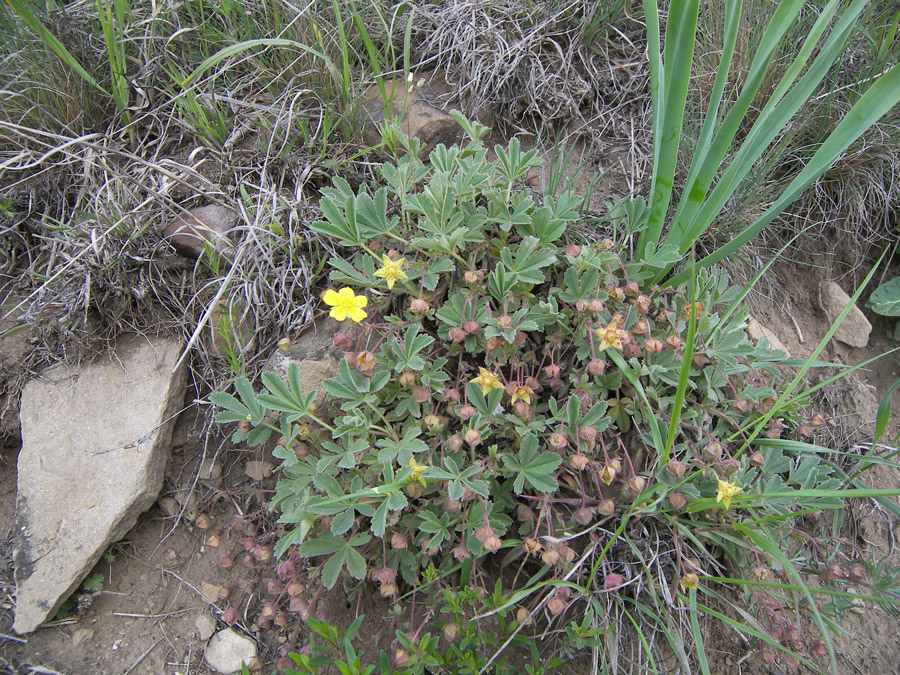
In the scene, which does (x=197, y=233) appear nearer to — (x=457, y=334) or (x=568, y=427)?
(x=457, y=334)

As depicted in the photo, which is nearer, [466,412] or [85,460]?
[466,412]

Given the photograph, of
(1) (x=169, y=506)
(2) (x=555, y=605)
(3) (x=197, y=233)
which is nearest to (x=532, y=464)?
(2) (x=555, y=605)

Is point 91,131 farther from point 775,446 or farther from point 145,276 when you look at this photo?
point 775,446

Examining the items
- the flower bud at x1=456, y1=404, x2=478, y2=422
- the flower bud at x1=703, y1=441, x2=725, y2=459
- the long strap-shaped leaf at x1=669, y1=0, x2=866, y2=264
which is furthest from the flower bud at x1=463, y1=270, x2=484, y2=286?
the flower bud at x1=703, y1=441, x2=725, y2=459

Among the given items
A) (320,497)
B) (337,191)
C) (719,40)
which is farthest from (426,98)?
(320,497)

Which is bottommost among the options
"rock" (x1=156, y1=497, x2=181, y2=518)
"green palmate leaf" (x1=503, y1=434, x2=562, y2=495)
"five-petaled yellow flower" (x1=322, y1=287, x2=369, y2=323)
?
"rock" (x1=156, y1=497, x2=181, y2=518)

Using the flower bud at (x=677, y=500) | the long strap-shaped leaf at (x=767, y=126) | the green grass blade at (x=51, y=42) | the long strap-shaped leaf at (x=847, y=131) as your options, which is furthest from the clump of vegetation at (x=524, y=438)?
the green grass blade at (x=51, y=42)

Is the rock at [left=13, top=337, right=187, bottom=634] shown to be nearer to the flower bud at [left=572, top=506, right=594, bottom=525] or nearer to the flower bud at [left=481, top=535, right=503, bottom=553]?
the flower bud at [left=481, top=535, right=503, bottom=553]
